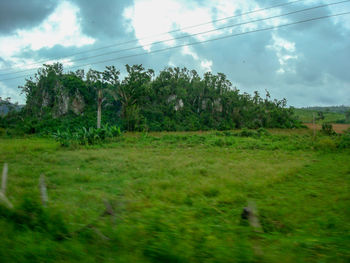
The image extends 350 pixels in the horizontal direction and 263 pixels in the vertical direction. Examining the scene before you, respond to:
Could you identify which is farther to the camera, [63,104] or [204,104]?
[204,104]

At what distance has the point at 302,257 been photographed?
264 cm

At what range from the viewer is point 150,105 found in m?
37.2

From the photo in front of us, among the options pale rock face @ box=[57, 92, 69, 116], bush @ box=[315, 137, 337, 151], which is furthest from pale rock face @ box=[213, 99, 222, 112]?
pale rock face @ box=[57, 92, 69, 116]

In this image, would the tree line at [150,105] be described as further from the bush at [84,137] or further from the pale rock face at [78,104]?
the bush at [84,137]

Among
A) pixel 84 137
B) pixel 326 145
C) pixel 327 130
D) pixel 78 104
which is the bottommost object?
pixel 326 145

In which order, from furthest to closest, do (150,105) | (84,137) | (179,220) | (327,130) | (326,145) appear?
1. (150,105)
2. (327,130)
3. (84,137)
4. (326,145)
5. (179,220)

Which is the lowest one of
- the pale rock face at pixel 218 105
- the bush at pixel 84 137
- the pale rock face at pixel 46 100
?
the bush at pixel 84 137

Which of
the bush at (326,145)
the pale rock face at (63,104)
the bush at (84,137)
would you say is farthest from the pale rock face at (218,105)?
the pale rock face at (63,104)

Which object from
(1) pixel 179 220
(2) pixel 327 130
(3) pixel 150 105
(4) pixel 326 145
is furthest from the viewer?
(3) pixel 150 105

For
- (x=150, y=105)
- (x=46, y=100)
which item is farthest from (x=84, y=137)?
(x=46, y=100)

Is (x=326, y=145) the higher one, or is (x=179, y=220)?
(x=326, y=145)

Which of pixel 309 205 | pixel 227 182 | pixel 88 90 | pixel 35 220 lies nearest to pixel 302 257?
pixel 309 205

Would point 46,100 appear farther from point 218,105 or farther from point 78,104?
point 218,105

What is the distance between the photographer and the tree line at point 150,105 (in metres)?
35.7
